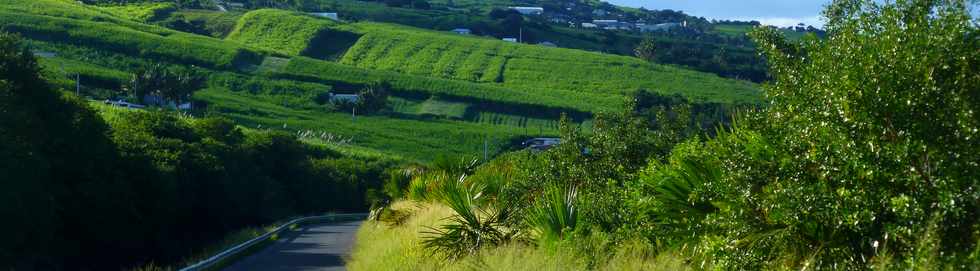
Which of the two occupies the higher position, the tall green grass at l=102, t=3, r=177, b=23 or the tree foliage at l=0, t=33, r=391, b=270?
the tree foliage at l=0, t=33, r=391, b=270

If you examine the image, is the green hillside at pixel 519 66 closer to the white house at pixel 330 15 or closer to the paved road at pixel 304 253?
the white house at pixel 330 15

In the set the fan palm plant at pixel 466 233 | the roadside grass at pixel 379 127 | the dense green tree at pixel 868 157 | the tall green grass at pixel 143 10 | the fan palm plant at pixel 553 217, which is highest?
the dense green tree at pixel 868 157

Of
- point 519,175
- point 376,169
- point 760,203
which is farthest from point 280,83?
point 760,203

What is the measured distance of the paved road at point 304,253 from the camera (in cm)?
2828

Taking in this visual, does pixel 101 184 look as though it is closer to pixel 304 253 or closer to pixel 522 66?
pixel 304 253

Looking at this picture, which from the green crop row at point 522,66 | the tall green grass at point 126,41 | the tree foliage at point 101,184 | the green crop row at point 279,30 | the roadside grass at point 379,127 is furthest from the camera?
the green crop row at point 279,30

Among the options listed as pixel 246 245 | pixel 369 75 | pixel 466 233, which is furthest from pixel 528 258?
pixel 369 75

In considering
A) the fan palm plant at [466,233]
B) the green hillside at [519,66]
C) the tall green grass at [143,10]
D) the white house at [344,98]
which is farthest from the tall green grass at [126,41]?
the fan palm plant at [466,233]

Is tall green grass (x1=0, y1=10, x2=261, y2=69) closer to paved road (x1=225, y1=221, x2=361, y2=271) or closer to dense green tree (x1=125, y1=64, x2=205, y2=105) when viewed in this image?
dense green tree (x1=125, y1=64, x2=205, y2=105)

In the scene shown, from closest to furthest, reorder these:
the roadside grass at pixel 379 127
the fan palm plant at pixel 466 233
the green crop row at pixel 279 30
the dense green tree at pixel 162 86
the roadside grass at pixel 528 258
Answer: the roadside grass at pixel 528 258, the fan palm plant at pixel 466 233, the roadside grass at pixel 379 127, the dense green tree at pixel 162 86, the green crop row at pixel 279 30

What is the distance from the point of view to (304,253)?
33.3m

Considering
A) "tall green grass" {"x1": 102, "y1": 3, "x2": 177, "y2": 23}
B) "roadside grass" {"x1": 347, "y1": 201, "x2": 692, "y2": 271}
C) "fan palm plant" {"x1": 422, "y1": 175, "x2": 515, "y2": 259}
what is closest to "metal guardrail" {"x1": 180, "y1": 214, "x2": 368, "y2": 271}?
"roadside grass" {"x1": 347, "y1": 201, "x2": 692, "y2": 271}

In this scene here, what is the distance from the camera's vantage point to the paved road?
2828 cm

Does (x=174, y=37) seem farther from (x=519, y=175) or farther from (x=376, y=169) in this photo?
(x=519, y=175)
